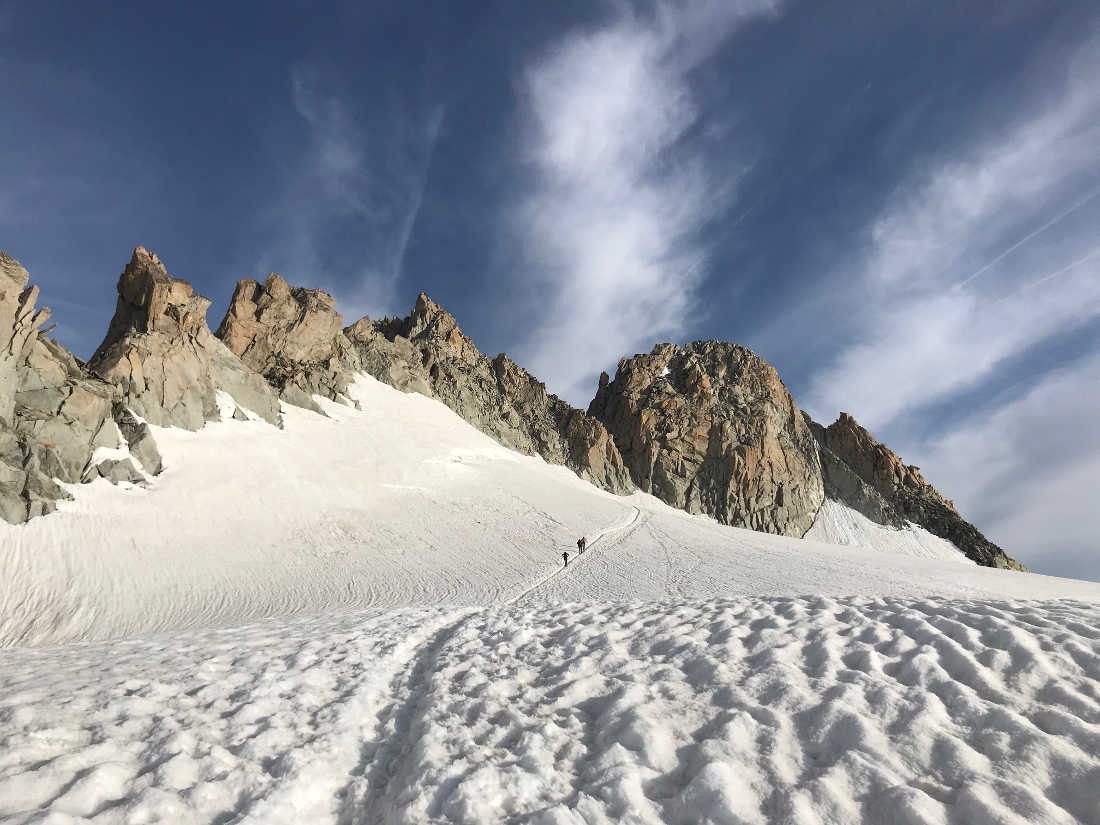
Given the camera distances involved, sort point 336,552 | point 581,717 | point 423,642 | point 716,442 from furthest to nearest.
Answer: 1. point 716,442
2. point 336,552
3. point 423,642
4. point 581,717

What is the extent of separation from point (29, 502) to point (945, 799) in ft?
91.8

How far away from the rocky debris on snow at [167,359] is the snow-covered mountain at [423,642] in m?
0.19

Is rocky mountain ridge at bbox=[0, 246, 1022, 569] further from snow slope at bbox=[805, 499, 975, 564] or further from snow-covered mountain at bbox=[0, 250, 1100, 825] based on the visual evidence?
snow slope at bbox=[805, 499, 975, 564]

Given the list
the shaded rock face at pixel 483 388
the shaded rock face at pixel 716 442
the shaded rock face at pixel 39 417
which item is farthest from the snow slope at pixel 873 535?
the shaded rock face at pixel 39 417

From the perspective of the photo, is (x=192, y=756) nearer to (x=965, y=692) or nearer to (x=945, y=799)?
(x=945, y=799)

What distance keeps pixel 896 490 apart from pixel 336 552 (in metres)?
105

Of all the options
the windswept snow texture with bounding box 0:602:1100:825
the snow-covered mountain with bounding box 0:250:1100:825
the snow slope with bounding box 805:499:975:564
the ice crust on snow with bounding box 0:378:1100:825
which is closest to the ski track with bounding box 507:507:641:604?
the snow-covered mountain with bounding box 0:250:1100:825

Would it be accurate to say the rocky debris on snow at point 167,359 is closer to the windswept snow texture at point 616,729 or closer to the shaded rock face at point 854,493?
the windswept snow texture at point 616,729

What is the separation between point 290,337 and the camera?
5328cm

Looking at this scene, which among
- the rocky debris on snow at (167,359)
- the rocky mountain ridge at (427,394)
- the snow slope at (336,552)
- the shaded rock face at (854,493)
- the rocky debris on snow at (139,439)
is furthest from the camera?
the shaded rock face at (854,493)

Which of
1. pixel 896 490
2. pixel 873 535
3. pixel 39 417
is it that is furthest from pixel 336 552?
pixel 896 490

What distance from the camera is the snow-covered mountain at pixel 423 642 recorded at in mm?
4391

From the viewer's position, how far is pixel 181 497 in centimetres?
2547

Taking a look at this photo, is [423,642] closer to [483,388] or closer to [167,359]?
[167,359]
